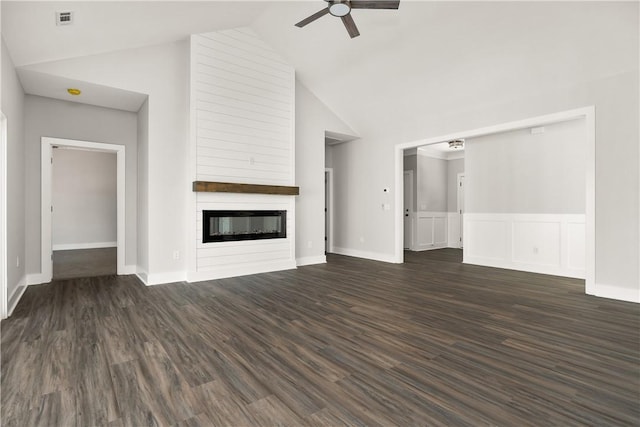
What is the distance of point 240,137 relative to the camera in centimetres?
525

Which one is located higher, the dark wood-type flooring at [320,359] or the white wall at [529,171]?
the white wall at [529,171]

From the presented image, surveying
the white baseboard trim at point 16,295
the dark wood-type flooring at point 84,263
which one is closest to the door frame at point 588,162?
the white baseboard trim at point 16,295

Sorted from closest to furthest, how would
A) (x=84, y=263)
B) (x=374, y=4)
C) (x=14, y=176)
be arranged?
(x=374, y=4) → (x=14, y=176) → (x=84, y=263)

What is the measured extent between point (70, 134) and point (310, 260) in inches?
172

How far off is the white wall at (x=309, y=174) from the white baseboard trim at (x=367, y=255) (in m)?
1.15

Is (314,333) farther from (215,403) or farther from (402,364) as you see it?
(215,403)

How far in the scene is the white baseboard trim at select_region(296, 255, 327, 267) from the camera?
20.2ft

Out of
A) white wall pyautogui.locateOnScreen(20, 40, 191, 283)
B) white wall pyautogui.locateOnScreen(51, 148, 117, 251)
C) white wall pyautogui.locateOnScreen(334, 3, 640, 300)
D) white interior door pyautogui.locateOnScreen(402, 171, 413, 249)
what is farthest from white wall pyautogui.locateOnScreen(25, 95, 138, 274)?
white interior door pyautogui.locateOnScreen(402, 171, 413, 249)

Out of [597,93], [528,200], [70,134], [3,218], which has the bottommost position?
[3,218]

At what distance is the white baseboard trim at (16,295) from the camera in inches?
130

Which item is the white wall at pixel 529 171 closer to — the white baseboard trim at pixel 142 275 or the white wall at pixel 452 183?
the white wall at pixel 452 183

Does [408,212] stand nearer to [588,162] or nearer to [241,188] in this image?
[588,162]

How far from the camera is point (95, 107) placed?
16.7 feet

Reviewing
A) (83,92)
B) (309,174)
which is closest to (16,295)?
(83,92)
